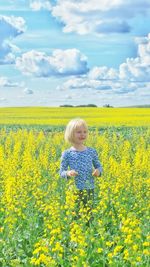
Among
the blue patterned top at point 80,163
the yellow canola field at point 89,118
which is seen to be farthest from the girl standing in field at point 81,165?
the yellow canola field at point 89,118

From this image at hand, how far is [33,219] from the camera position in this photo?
7.13 m

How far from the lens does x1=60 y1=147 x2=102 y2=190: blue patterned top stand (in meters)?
7.32

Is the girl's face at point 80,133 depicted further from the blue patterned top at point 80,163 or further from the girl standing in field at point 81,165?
the blue patterned top at point 80,163

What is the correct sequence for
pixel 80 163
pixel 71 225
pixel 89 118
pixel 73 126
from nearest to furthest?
pixel 71 225, pixel 73 126, pixel 80 163, pixel 89 118

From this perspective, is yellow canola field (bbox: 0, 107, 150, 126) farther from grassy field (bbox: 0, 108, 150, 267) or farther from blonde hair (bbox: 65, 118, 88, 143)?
blonde hair (bbox: 65, 118, 88, 143)

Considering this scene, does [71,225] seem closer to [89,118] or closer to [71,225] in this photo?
[71,225]

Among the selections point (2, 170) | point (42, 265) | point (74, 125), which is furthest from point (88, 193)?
point (2, 170)

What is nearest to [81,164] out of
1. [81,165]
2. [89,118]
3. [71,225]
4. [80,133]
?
[81,165]

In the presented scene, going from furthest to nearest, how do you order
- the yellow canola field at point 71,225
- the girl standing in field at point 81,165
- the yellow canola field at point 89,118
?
the yellow canola field at point 89,118
the girl standing in field at point 81,165
the yellow canola field at point 71,225

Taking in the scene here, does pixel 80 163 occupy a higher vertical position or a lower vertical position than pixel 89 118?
lower

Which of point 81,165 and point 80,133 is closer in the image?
point 80,133


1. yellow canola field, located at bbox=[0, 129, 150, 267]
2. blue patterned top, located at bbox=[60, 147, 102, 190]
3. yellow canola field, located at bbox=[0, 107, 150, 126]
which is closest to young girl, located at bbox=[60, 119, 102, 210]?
blue patterned top, located at bbox=[60, 147, 102, 190]

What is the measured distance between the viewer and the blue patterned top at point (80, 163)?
7.32 meters

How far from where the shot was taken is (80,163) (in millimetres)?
7324
